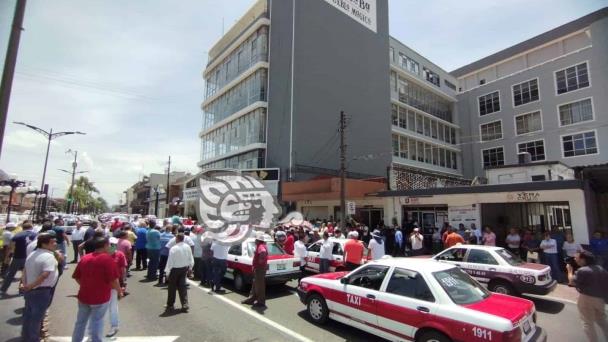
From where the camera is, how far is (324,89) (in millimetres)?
32594

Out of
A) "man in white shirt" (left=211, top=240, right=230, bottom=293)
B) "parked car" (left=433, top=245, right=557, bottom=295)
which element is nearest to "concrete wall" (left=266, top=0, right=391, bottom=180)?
"man in white shirt" (left=211, top=240, right=230, bottom=293)

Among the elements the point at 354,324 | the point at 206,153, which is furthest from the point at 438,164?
the point at 354,324

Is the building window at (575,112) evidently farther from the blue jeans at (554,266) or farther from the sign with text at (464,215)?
the blue jeans at (554,266)

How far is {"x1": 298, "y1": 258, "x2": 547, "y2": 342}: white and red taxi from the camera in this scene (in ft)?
15.0

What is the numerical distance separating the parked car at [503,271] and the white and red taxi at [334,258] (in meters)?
Result: 2.92

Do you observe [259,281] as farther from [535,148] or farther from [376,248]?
[535,148]

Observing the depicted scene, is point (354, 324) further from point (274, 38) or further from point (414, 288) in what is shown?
point (274, 38)

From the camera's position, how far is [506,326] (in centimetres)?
434

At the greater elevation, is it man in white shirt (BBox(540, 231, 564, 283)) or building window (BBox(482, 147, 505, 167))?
building window (BBox(482, 147, 505, 167))

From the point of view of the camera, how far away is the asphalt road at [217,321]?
5.91m

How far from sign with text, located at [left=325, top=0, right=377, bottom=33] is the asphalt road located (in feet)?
111

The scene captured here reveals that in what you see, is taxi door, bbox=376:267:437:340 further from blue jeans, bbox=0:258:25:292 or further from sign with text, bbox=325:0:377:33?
sign with text, bbox=325:0:377:33

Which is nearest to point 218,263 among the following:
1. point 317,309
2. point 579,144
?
point 317,309

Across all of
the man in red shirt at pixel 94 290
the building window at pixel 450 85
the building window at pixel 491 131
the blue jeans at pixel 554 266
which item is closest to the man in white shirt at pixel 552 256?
the blue jeans at pixel 554 266
